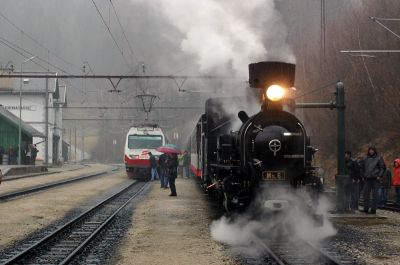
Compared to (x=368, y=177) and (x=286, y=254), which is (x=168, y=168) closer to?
(x=368, y=177)

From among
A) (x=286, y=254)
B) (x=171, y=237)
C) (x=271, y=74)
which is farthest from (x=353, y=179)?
(x=286, y=254)

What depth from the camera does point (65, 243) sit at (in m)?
10.5

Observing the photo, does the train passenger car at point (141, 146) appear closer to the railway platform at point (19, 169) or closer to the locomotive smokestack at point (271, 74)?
the railway platform at point (19, 169)

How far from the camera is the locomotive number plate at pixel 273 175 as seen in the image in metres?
10.6

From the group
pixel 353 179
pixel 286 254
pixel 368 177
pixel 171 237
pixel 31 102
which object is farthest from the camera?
pixel 31 102

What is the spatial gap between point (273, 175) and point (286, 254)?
183 cm

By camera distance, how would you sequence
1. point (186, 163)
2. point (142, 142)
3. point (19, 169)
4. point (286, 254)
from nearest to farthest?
point (286, 254) → point (142, 142) → point (186, 163) → point (19, 169)

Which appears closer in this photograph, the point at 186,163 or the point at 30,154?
the point at 186,163

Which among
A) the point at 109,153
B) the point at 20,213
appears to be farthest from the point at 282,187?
the point at 109,153

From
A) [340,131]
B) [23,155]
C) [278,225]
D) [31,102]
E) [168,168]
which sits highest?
[31,102]

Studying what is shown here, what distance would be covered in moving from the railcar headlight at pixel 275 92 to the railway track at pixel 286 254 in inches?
103

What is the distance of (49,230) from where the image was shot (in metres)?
12.2

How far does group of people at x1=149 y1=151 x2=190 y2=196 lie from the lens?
19.7m

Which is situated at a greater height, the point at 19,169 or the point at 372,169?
the point at 372,169
